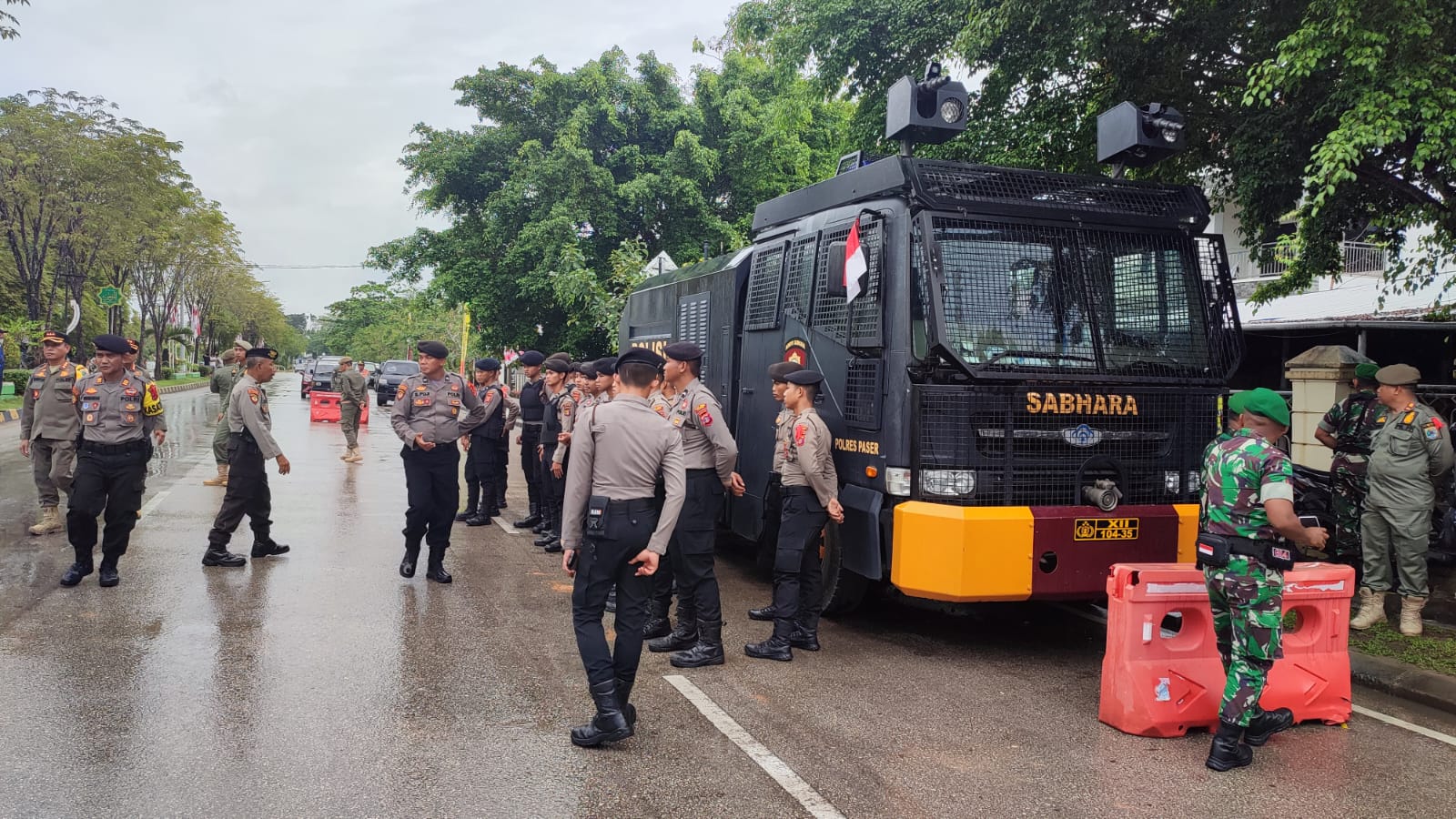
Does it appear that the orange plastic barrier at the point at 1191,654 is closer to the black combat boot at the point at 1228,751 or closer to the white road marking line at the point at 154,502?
the black combat boot at the point at 1228,751

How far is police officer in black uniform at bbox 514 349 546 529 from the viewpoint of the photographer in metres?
11.0

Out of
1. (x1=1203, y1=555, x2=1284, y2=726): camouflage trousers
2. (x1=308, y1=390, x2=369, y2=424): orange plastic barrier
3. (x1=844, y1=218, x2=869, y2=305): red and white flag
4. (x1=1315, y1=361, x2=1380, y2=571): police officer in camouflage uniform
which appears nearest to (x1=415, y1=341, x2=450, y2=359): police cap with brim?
(x1=844, y1=218, x2=869, y2=305): red and white flag

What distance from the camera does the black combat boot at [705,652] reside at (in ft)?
19.2

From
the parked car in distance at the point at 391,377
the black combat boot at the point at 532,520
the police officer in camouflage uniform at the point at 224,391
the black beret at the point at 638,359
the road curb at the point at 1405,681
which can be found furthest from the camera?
the parked car in distance at the point at 391,377

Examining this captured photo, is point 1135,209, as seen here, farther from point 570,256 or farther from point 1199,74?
point 570,256

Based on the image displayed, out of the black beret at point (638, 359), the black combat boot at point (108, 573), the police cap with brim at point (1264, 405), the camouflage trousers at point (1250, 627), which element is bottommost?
the black combat boot at point (108, 573)

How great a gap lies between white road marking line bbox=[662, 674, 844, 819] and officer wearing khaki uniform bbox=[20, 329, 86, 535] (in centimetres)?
646

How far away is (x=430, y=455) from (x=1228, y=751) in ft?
18.9

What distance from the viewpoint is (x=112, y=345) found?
753 cm

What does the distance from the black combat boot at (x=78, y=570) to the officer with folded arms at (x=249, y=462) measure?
869 millimetres

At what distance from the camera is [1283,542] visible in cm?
456

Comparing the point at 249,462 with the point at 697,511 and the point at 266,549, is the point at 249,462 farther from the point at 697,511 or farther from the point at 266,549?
the point at 697,511

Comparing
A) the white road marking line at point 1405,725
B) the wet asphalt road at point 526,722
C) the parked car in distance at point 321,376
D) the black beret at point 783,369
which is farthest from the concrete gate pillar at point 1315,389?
the parked car in distance at point 321,376

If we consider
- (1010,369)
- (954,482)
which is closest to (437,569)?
(954,482)
